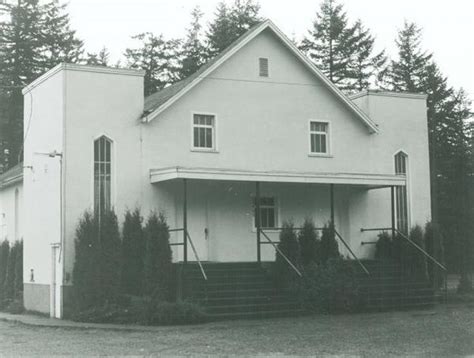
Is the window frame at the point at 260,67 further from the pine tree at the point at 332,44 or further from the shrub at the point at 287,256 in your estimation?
the pine tree at the point at 332,44

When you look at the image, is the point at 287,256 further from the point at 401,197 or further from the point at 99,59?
the point at 99,59

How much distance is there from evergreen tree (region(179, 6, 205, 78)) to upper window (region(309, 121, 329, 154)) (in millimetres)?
24439

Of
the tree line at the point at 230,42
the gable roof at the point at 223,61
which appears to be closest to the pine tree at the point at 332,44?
the tree line at the point at 230,42

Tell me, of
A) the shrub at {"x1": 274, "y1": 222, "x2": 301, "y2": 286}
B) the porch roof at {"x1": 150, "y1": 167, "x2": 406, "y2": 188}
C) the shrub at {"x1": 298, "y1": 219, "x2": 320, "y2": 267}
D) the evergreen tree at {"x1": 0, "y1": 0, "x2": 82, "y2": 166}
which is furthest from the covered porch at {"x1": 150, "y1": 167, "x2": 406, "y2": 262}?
the evergreen tree at {"x1": 0, "y1": 0, "x2": 82, "y2": 166}

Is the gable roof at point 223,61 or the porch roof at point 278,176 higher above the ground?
the gable roof at point 223,61

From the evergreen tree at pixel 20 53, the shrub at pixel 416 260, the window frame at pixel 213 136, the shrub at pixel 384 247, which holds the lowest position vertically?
the shrub at pixel 416 260

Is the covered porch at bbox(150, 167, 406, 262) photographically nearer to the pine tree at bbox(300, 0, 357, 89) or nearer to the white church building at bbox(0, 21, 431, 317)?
the white church building at bbox(0, 21, 431, 317)

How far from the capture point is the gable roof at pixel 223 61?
22953mm

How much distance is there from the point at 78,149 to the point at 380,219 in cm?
1056

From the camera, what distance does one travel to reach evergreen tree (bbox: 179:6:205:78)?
163 feet

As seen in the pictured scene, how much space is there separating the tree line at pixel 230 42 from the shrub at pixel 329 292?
19851 millimetres

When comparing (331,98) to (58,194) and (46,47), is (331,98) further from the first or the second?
(46,47)

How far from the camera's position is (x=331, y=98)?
1015 inches

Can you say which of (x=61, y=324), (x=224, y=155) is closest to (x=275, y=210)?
(x=224, y=155)
